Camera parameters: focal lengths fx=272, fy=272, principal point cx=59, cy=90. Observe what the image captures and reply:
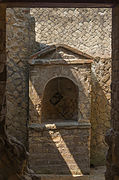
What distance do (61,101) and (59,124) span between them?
3.74 feet

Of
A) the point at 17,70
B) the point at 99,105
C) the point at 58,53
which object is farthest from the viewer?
the point at 99,105

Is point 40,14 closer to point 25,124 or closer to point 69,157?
point 25,124

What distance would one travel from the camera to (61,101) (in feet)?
25.4

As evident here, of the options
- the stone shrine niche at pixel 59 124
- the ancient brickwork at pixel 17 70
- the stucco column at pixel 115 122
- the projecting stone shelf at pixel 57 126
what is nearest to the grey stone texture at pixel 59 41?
the ancient brickwork at pixel 17 70

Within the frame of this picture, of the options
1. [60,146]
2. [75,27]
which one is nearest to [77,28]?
[75,27]

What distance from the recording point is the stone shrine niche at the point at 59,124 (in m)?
6.72

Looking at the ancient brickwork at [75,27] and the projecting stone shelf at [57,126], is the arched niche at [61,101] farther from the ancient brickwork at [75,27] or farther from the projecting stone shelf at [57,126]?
the ancient brickwork at [75,27]

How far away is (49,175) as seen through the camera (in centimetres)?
667

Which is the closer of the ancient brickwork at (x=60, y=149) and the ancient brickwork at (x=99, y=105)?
the ancient brickwork at (x=60, y=149)

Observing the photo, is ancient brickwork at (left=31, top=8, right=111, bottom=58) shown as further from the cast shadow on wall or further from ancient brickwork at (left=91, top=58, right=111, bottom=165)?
the cast shadow on wall

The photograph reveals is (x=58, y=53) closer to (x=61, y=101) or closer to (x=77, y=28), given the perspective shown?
(x=61, y=101)

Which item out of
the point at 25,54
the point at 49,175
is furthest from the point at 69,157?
the point at 25,54

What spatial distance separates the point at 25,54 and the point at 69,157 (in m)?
2.88

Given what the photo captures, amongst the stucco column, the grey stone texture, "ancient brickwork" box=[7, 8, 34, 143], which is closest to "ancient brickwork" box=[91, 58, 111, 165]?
the grey stone texture
